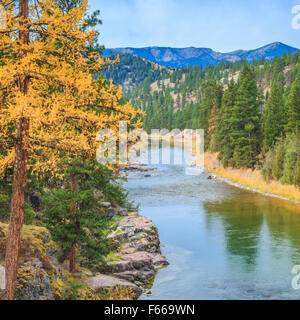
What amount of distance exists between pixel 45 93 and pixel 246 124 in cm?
4359

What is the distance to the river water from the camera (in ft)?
61.3

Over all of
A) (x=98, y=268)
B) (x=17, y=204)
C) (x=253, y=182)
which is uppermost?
(x=17, y=204)

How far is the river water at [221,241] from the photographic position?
736 inches

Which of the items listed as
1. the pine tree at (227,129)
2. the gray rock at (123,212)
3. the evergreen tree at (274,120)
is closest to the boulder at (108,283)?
the gray rock at (123,212)

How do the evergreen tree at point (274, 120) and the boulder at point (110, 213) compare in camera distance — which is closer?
the boulder at point (110, 213)

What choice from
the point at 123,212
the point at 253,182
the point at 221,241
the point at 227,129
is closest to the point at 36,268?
the point at 123,212

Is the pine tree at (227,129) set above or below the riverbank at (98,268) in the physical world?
above

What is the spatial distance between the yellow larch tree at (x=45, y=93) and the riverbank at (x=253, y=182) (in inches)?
1272

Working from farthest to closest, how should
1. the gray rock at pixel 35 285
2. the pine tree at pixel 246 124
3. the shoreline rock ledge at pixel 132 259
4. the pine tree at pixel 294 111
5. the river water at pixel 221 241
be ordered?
the pine tree at pixel 246 124 < the pine tree at pixel 294 111 < the river water at pixel 221 241 < the shoreline rock ledge at pixel 132 259 < the gray rock at pixel 35 285

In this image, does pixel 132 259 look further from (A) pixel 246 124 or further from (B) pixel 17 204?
(A) pixel 246 124

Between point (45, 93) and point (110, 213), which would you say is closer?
point (45, 93)

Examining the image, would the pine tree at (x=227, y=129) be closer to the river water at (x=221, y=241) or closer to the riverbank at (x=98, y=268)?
the river water at (x=221, y=241)

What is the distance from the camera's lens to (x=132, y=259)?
68.0 feet
